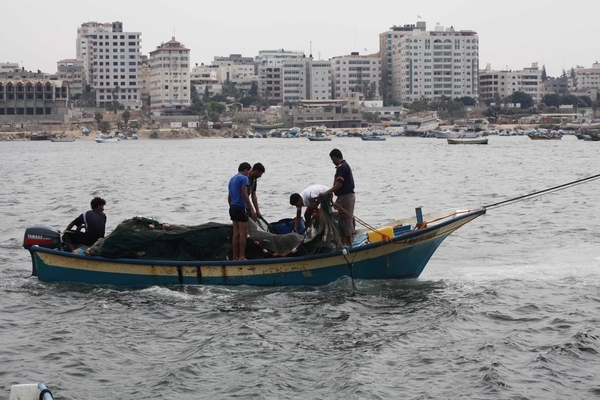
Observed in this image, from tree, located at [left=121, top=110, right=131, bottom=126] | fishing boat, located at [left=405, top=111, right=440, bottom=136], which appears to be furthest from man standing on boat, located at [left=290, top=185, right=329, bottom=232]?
tree, located at [left=121, top=110, right=131, bottom=126]

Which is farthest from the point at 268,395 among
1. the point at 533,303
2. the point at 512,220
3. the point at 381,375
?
the point at 512,220

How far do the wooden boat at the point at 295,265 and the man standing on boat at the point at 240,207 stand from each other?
0.30 meters

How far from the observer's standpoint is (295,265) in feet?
51.6

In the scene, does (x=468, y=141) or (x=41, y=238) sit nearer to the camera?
(x=41, y=238)

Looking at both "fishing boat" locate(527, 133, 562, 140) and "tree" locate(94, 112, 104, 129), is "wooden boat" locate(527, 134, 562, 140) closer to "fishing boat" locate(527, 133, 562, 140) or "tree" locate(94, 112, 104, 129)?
"fishing boat" locate(527, 133, 562, 140)

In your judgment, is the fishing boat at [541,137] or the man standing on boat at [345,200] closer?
the man standing on boat at [345,200]

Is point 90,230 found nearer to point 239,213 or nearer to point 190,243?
point 190,243

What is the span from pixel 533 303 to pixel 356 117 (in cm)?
18375

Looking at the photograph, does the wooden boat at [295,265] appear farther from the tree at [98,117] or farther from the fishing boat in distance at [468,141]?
the tree at [98,117]

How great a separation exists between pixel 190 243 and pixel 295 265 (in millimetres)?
2035

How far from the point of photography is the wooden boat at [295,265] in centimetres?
1551

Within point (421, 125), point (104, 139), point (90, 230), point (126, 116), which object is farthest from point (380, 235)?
point (126, 116)

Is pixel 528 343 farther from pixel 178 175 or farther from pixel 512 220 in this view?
pixel 178 175

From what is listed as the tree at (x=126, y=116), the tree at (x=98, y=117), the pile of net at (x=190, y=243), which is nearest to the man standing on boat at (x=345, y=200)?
the pile of net at (x=190, y=243)
